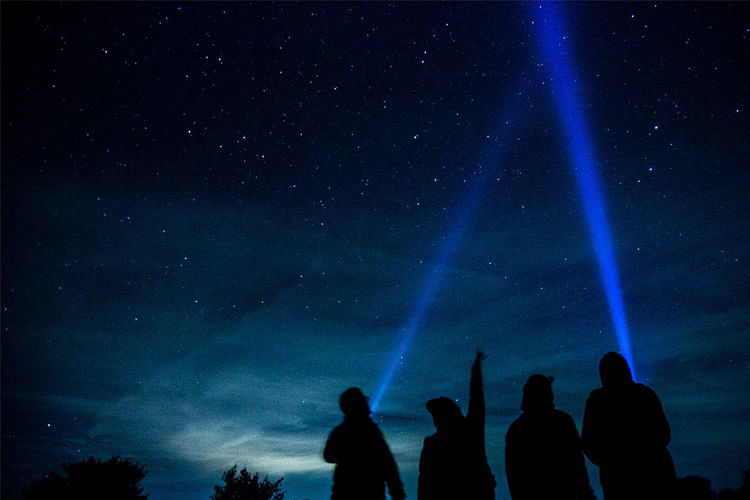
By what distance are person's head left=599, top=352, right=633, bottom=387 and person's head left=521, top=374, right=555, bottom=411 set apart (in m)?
0.52

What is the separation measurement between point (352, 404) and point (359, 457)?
50cm

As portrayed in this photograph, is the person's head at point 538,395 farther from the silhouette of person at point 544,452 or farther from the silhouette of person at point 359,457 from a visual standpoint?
the silhouette of person at point 359,457

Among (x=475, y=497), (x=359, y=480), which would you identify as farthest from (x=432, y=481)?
(x=359, y=480)

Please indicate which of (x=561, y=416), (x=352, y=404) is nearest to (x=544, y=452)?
(x=561, y=416)

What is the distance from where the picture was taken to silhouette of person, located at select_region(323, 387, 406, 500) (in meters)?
4.02

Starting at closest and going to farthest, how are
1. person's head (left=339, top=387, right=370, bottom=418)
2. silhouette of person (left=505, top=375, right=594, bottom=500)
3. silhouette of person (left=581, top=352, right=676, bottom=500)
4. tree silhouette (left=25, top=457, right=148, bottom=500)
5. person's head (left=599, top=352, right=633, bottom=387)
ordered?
silhouette of person (left=581, top=352, right=676, bottom=500)
silhouette of person (left=505, top=375, right=594, bottom=500)
person's head (left=599, top=352, right=633, bottom=387)
person's head (left=339, top=387, right=370, bottom=418)
tree silhouette (left=25, top=457, right=148, bottom=500)

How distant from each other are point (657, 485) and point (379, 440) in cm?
245

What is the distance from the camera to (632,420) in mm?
3539

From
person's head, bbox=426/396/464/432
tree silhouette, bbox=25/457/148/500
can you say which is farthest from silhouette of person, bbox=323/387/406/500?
tree silhouette, bbox=25/457/148/500

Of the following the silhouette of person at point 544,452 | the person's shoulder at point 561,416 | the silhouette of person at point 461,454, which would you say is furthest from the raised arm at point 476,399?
the person's shoulder at point 561,416

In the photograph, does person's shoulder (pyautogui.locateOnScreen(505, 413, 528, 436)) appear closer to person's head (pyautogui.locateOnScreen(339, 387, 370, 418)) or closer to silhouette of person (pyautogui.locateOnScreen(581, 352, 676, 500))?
silhouette of person (pyautogui.locateOnScreen(581, 352, 676, 500))

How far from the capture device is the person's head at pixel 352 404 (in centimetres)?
425

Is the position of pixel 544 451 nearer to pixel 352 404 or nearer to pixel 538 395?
pixel 538 395

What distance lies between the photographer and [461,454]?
148 inches
